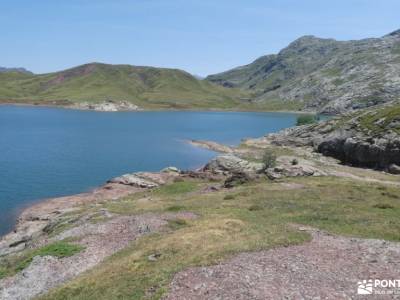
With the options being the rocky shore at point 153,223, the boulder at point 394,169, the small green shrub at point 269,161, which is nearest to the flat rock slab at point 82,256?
the rocky shore at point 153,223

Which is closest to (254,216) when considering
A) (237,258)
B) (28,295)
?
(237,258)

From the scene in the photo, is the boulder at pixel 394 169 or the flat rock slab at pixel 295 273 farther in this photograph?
→ the boulder at pixel 394 169

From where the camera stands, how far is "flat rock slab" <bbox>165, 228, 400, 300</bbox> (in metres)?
A: 23.0

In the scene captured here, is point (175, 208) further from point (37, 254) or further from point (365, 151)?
point (365, 151)

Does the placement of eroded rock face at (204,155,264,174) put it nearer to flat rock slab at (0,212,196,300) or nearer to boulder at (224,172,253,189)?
boulder at (224,172,253,189)

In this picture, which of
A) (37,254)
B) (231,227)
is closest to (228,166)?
(231,227)

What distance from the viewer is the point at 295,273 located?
83.4 ft

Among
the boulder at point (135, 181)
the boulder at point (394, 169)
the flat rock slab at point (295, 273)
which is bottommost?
the boulder at point (135, 181)

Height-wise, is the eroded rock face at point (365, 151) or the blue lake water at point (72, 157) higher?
the eroded rock face at point (365, 151)

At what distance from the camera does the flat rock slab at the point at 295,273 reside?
23.0m

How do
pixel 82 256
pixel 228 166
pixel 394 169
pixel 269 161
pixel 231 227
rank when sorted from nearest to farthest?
pixel 82 256 → pixel 231 227 → pixel 269 161 → pixel 228 166 → pixel 394 169

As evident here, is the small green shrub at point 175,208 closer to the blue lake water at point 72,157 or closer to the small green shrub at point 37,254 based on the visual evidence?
the small green shrub at point 37,254

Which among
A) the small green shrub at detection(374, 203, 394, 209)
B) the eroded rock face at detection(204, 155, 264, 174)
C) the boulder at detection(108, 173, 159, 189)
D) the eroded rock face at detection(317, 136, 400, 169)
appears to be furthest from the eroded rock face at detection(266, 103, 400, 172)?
the small green shrub at detection(374, 203, 394, 209)

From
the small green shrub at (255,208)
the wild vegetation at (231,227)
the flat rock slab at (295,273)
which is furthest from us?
the small green shrub at (255,208)
